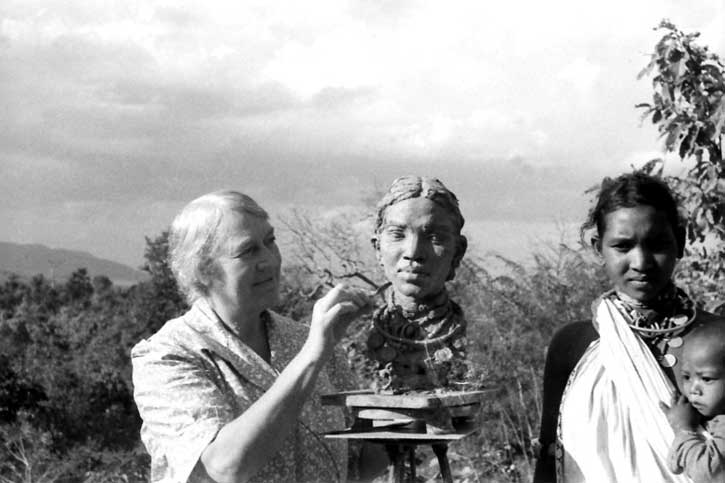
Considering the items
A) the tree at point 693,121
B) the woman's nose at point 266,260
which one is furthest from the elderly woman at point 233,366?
the tree at point 693,121

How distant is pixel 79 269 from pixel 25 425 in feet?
52.3

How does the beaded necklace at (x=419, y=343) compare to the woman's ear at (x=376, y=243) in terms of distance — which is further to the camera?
the woman's ear at (x=376, y=243)

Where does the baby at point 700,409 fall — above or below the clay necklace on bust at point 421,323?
below

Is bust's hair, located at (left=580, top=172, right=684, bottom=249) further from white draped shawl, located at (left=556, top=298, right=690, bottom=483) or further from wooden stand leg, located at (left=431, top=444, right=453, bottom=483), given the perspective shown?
wooden stand leg, located at (left=431, top=444, right=453, bottom=483)

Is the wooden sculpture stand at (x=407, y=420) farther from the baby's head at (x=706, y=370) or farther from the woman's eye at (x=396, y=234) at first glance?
the baby's head at (x=706, y=370)

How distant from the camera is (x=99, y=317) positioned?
54.8 feet

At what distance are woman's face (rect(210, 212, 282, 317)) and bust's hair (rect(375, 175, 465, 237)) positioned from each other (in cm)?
43

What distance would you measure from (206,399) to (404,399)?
2.10 feet

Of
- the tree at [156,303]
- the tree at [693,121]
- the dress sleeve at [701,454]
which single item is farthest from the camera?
the tree at [156,303]

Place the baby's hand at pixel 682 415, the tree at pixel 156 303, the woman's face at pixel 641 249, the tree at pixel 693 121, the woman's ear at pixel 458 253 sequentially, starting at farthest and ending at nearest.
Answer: the tree at pixel 156 303 < the tree at pixel 693 121 < the woman's ear at pixel 458 253 < the woman's face at pixel 641 249 < the baby's hand at pixel 682 415

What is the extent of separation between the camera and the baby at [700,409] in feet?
10.5

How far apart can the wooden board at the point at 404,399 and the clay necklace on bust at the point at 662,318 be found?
570mm

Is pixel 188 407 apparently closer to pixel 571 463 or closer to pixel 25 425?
pixel 571 463

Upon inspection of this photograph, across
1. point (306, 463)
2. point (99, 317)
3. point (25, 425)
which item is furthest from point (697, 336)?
point (99, 317)
